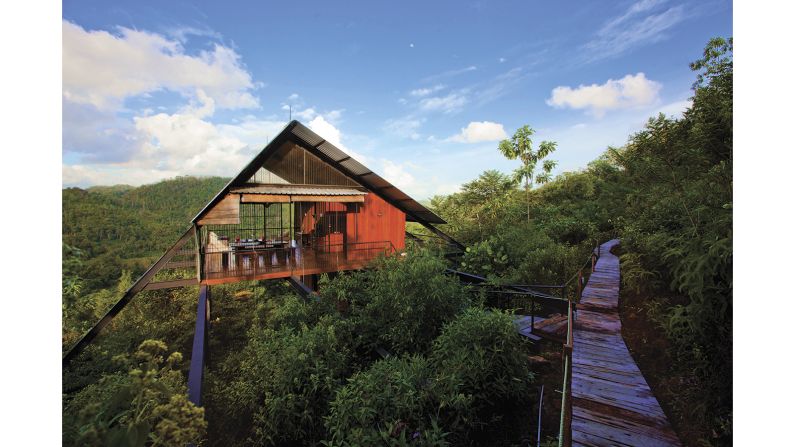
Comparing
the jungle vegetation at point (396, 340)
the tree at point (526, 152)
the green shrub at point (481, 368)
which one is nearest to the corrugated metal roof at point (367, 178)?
the jungle vegetation at point (396, 340)

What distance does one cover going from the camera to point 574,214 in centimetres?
1495

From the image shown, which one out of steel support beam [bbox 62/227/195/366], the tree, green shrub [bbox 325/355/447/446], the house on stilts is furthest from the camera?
the tree

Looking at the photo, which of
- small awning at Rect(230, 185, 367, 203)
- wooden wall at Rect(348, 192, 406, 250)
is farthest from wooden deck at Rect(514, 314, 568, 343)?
small awning at Rect(230, 185, 367, 203)

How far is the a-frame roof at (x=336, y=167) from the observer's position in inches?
332

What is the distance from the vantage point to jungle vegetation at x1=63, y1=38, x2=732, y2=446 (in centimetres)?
214

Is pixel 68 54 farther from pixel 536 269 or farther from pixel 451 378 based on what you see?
pixel 536 269

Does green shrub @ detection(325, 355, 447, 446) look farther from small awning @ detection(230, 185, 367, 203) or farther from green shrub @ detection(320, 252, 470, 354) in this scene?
small awning @ detection(230, 185, 367, 203)

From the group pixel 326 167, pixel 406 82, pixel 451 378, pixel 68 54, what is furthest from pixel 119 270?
pixel 406 82

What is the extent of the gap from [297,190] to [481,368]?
752cm

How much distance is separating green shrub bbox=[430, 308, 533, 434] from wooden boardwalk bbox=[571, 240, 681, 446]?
2.46 ft

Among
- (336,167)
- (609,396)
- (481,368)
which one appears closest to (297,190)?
(336,167)

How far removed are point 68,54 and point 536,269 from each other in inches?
394

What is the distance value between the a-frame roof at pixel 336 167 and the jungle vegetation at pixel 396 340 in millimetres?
2916

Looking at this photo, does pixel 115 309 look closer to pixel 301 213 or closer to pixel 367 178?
pixel 301 213
